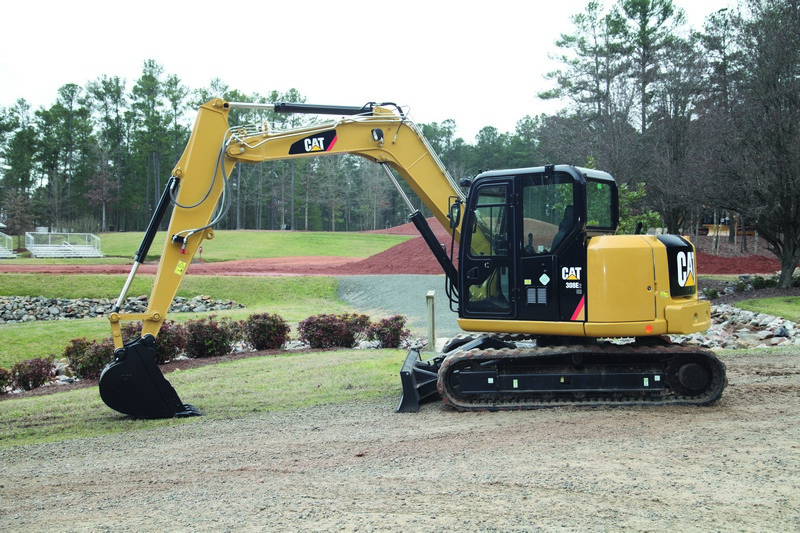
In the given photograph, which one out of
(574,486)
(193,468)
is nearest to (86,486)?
(193,468)

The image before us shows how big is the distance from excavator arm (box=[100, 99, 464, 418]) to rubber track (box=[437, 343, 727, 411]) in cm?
144

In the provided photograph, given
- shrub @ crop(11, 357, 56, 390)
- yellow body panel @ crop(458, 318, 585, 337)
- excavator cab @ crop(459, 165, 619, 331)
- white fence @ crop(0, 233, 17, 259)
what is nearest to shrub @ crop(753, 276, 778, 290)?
excavator cab @ crop(459, 165, 619, 331)

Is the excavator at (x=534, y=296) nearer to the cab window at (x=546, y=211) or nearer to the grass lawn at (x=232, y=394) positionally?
the cab window at (x=546, y=211)

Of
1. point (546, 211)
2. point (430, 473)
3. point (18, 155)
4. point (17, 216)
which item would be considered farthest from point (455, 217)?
point (18, 155)

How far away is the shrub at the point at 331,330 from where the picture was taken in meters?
15.7

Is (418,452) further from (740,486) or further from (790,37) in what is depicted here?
(790,37)

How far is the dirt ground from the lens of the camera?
512 centimetres

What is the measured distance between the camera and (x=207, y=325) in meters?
15.4

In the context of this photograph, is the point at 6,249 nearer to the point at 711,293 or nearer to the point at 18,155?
the point at 18,155

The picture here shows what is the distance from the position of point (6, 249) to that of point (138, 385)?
44714mm

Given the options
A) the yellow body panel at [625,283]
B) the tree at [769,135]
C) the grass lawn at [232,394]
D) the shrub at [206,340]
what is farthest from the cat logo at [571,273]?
the tree at [769,135]

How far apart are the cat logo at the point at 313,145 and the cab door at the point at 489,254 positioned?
2301mm

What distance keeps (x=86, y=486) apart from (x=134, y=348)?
2.52 meters

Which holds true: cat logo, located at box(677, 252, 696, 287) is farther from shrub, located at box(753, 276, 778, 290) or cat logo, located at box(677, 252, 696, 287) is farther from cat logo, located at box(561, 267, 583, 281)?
shrub, located at box(753, 276, 778, 290)
